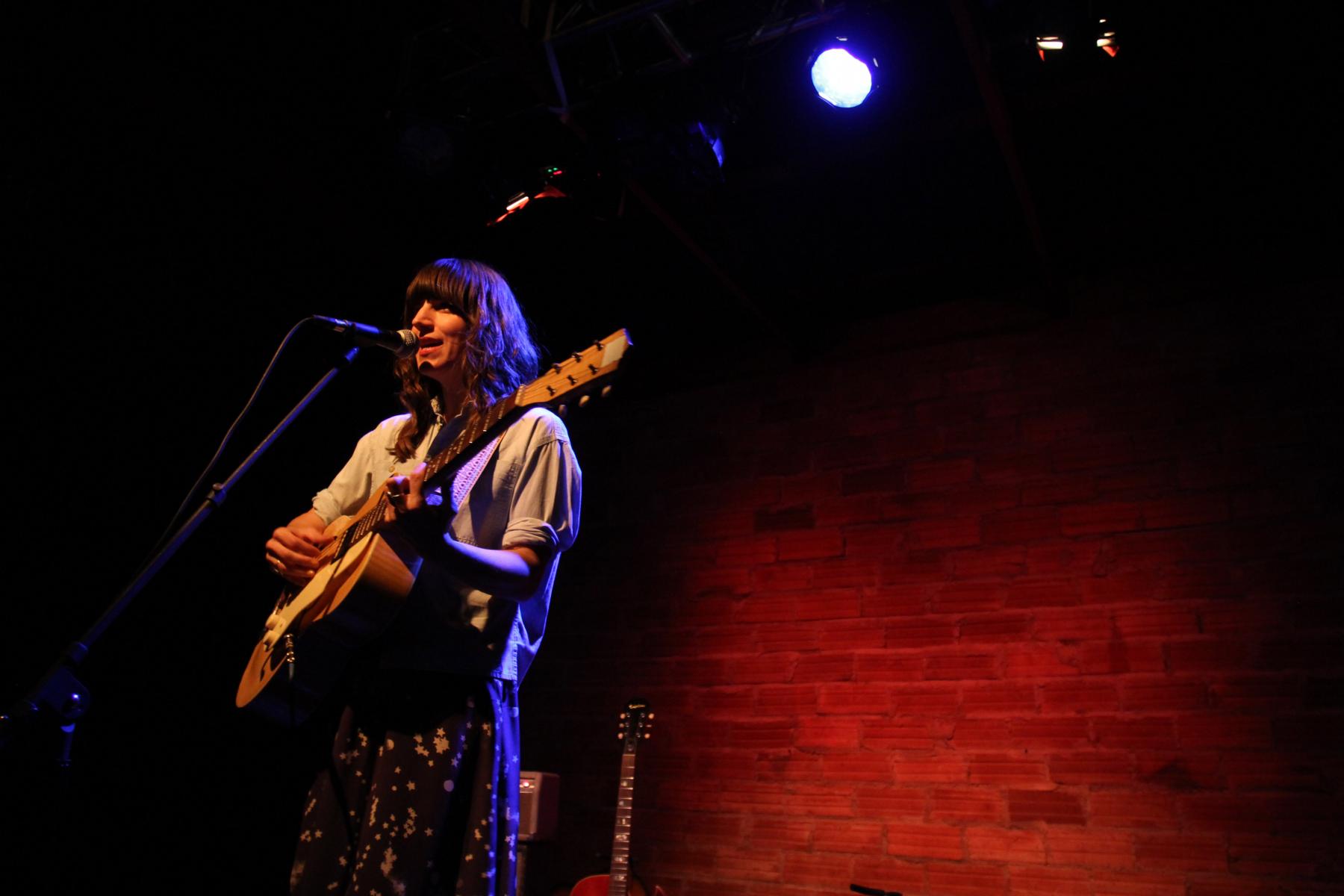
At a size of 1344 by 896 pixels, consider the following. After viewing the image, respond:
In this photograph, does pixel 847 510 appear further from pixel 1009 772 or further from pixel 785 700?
pixel 1009 772

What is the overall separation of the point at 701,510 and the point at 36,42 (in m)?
3.31

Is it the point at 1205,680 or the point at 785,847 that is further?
the point at 785,847

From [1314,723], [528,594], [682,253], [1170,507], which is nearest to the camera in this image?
[528,594]

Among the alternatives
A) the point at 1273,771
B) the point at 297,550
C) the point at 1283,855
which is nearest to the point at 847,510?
the point at 1273,771

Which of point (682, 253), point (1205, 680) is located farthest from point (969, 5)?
point (1205, 680)

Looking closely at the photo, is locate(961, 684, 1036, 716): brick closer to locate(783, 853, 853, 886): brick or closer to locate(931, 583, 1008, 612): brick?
locate(931, 583, 1008, 612): brick

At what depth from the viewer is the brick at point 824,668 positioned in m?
3.91

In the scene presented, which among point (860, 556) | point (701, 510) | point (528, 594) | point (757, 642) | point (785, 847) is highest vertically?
point (701, 510)

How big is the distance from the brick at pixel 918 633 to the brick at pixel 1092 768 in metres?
0.60

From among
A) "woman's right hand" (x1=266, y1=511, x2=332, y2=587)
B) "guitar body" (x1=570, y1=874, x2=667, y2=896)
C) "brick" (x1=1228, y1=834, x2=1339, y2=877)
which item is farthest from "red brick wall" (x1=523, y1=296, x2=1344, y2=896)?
"woman's right hand" (x1=266, y1=511, x2=332, y2=587)

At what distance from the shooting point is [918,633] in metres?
3.82

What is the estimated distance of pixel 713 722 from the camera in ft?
13.5

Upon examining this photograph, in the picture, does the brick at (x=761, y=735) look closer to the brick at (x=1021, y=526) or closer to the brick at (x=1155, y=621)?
the brick at (x=1021, y=526)

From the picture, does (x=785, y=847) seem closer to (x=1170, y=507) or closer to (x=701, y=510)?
(x=701, y=510)
